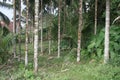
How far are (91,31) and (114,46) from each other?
4.04m

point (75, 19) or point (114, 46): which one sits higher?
→ point (75, 19)

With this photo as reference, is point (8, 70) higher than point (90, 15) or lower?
lower

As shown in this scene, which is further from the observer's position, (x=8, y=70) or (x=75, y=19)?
(x=75, y=19)

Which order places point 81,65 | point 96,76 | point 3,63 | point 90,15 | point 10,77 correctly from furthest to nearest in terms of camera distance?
point 90,15
point 3,63
point 81,65
point 10,77
point 96,76

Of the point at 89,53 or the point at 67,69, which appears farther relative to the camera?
the point at 89,53

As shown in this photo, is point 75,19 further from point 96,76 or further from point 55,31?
point 96,76

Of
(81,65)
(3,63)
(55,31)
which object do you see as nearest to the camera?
(81,65)

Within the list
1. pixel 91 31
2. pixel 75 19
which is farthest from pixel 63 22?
pixel 91 31

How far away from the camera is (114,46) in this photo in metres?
14.0

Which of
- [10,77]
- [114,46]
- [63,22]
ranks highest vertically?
[63,22]

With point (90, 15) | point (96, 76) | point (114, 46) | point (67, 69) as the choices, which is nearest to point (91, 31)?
point (90, 15)

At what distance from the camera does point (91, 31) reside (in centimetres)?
1786

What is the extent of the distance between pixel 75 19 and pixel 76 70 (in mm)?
7518

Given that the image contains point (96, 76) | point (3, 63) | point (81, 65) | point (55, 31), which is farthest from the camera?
point (55, 31)
